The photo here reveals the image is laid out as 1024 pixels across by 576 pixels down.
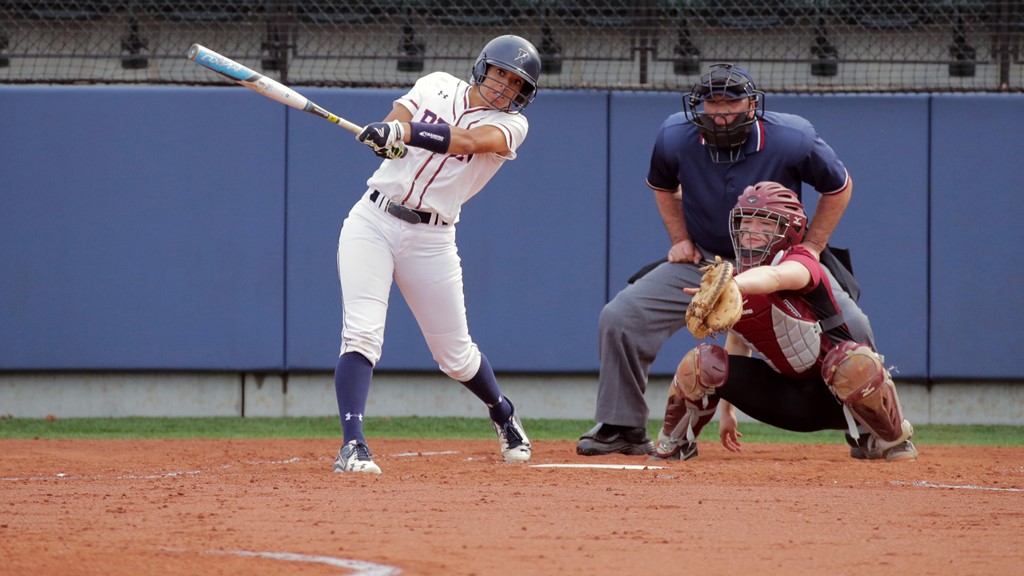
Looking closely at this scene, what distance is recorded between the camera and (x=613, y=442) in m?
5.66

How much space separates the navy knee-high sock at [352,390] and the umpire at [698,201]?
50.7 inches

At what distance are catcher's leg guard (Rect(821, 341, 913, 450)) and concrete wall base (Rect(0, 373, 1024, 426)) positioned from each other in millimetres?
2768

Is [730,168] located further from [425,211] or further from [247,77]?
[247,77]

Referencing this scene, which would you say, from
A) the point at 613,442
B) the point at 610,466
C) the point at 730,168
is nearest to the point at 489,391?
the point at 610,466

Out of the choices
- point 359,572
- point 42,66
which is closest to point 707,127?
point 359,572

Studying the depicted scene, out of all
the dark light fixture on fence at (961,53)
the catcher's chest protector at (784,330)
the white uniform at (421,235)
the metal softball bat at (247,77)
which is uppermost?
the dark light fixture on fence at (961,53)

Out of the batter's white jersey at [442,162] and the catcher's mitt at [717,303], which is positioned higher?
the batter's white jersey at [442,162]

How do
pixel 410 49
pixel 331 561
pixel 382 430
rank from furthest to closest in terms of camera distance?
pixel 410 49 → pixel 382 430 → pixel 331 561

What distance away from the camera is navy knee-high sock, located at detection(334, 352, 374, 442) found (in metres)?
4.68

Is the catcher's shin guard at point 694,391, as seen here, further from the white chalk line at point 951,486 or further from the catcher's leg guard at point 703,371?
the white chalk line at point 951,486

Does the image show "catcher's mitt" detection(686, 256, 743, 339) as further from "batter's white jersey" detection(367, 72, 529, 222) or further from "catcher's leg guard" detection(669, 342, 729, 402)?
"batter's white jersey" detection(367, 72, 529, 222)

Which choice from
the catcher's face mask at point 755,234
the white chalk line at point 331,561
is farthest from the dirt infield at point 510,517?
the catcher's face mask at point 755,234

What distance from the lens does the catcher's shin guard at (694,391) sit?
5098mm

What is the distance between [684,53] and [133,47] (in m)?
3.73
